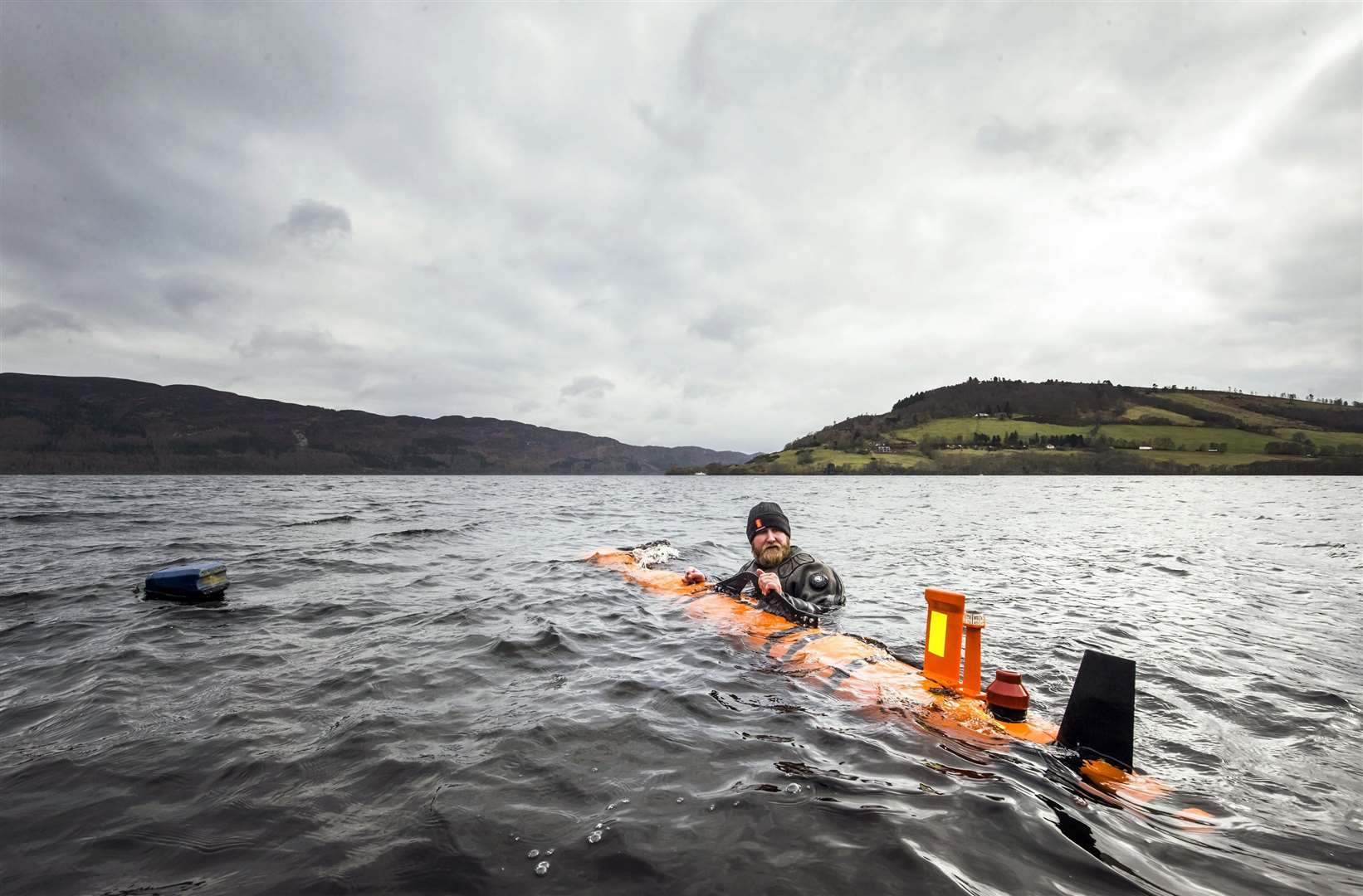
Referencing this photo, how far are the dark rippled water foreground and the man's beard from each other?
1.86m

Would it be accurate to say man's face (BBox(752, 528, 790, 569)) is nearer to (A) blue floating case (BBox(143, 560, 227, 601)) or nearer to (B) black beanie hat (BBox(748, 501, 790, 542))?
(B) black beanie hat (BBox(748, 501, 790, 542))

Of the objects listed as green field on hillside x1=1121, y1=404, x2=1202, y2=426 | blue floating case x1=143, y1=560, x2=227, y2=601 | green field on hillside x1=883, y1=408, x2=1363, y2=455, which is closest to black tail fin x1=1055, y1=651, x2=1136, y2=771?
blue floating case x1=143, y1=560, x2=227, y2=601

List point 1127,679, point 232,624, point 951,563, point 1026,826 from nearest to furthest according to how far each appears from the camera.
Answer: point 1026,826
point 1127,679
point 232,624
point 951,563

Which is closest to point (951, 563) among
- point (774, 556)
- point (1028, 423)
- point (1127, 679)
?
point (774, 556)

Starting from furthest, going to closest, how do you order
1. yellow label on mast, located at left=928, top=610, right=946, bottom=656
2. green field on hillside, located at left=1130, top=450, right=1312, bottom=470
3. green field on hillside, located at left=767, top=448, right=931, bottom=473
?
1. green field on hillside, located at left=767, top=448, right=931, bottom=473
2. green field on hillside, located at left=1130, top=450, right=1312, bottom=470
3. yellow label on mast, located at left=928, top=610, right=946, bottom=656

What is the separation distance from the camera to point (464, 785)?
450cm

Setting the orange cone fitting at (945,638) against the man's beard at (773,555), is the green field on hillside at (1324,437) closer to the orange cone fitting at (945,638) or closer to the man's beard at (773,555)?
the man's beard at (773,555)

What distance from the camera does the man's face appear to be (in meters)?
10.2

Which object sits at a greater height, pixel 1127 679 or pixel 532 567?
pixel 1127 679

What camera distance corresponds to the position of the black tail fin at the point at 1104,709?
452 cm

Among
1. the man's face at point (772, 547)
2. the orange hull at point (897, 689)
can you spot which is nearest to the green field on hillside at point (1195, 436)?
the man's face at point (772, 547)

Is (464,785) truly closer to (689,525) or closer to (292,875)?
(292,875)

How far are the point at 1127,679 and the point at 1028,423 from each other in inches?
7061

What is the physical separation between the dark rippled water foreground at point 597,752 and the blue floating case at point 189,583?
337 millimetres
